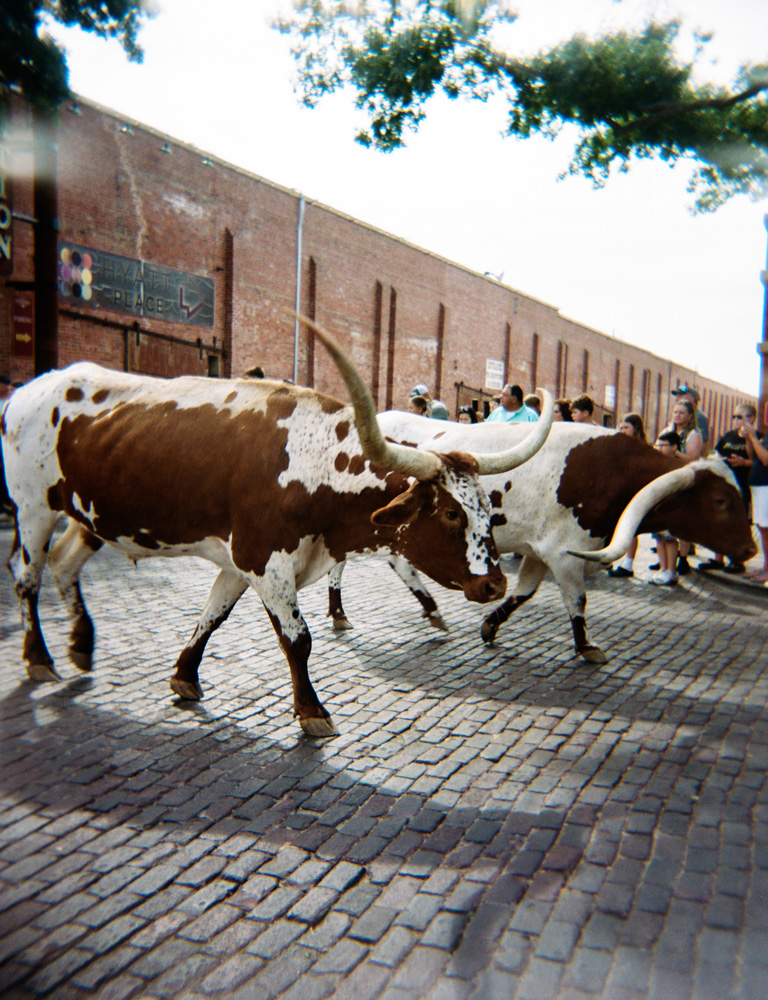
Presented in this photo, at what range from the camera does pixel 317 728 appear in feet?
13.5

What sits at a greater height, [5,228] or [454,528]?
[5,228]

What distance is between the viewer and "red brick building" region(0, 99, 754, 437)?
1560cm

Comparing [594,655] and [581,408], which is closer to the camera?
[594,655]

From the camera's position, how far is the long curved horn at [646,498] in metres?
5.43

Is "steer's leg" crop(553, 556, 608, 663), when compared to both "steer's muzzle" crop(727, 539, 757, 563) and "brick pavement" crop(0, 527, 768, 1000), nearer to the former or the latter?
"brick pavement" crop(0, 527, 768, 1000)

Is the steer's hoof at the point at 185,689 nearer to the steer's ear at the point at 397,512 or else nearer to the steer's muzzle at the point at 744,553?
the steer's ear at the point at 397,512

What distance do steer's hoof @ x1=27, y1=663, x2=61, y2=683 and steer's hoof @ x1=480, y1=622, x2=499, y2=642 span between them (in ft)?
9.99

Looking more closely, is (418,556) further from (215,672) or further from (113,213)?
(113,213)

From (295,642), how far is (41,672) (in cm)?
181

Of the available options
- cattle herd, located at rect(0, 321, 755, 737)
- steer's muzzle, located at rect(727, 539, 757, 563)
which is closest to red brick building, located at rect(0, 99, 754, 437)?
cattle herd, located at rect(0, 321, 755, 737)

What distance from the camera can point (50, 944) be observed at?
242 cm

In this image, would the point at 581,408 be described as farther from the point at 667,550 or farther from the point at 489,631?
the point at 489,631

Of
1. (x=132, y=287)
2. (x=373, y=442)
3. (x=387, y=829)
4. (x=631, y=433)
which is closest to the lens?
(x=387, y=829)

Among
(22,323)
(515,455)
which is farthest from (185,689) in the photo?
(22,323)
